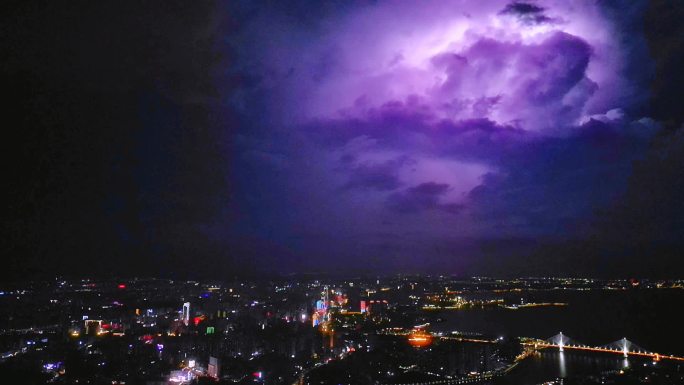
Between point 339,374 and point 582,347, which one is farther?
point 582,347

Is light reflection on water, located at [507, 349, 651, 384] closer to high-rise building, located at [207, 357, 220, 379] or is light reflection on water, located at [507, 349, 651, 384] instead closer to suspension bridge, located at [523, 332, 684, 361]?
suspension bridge, located at [523, 332, 684, 361]

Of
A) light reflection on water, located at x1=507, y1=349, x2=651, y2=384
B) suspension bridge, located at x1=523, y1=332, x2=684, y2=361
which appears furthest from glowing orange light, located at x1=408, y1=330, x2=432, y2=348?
light reflection on water, located at x1=507, y1=349, x2=651, y2=384

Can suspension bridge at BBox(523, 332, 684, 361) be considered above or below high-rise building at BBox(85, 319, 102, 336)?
below

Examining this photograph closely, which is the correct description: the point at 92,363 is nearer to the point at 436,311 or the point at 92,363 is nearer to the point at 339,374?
the point at 339,374

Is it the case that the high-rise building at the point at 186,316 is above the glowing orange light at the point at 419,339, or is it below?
above

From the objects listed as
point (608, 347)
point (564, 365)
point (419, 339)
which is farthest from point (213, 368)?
point (608, 347)

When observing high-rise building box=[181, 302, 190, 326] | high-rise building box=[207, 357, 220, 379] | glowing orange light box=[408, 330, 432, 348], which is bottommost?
glowing orange light box=[408, 330, 432, 348]

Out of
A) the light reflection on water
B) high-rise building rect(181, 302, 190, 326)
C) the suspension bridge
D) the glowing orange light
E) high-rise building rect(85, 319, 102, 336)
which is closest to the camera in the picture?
the light reflection on water

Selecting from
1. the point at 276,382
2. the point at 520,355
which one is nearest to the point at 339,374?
the point at 276,382

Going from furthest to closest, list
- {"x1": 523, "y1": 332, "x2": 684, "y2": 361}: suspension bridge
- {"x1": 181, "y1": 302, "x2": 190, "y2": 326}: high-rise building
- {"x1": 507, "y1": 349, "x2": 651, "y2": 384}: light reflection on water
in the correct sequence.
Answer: {"x1": 181, "y1": 302, "x2": 190, "y2": 326}: high-rise building < {"x1": 523, "y1": 332, "x2": 684, "y2": 361}: suspension bridge < {"x1": 507, "y1": 349, "x2": 651, "y2": 384}: light reflection on water

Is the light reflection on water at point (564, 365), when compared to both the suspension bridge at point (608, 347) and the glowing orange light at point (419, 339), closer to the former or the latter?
the suspension bridge at point (608, 347)

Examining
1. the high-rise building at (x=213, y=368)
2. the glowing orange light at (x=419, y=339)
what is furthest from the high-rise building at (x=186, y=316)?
the glowing orange light at (x=419, y=339)
